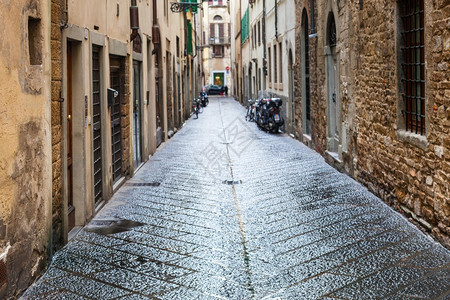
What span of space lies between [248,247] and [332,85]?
665cm

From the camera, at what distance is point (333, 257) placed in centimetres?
531

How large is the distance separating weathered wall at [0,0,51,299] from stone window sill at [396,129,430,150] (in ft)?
11.6

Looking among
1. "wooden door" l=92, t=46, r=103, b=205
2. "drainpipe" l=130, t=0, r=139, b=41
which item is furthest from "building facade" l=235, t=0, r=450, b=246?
"wooden door" l=92, t=46, r=103, b=205

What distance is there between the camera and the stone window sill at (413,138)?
6.18 m

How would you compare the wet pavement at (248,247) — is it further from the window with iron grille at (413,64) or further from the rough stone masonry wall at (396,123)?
the window with iron grille at (413,64)

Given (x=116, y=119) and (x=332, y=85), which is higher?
(x=332, y=85)

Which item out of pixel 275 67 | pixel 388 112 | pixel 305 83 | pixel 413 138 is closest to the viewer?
pixel 413 138

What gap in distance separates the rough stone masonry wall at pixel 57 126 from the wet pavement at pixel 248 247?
0.84 ft

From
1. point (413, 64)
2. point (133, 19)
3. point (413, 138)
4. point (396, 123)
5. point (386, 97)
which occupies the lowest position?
point (413, 138)

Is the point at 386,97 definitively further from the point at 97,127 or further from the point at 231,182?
the point at 97,127

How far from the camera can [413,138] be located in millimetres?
6539

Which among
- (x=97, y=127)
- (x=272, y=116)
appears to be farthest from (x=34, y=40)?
(x=272, y=116)

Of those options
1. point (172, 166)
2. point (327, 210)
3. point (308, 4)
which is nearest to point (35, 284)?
point (327, 210)

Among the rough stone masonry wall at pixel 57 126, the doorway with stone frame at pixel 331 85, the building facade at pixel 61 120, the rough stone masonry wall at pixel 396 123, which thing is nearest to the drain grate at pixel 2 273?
the building facade at pixel 61 120
